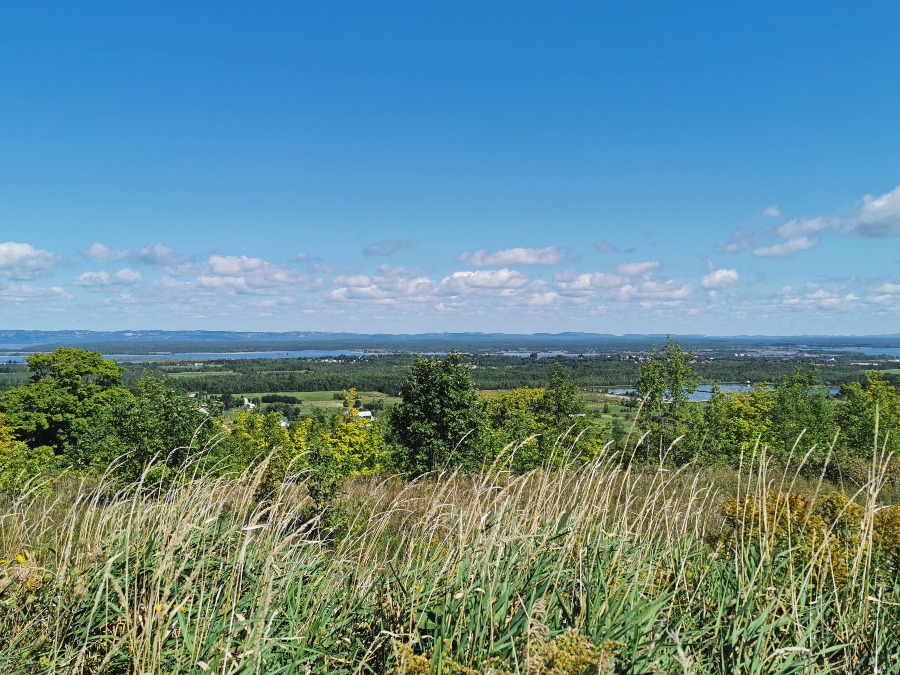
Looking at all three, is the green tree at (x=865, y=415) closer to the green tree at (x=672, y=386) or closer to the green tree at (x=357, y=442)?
the green tree at (x=672, y=386)

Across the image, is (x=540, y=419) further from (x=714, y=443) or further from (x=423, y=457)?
(x=423, y=457)

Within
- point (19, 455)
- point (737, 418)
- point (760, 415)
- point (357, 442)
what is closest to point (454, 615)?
point (357, 442)

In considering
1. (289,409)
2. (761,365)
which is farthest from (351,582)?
(761,365)

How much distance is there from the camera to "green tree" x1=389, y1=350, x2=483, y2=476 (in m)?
21.9

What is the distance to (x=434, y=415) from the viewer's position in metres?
22.3

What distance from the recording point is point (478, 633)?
2527mm

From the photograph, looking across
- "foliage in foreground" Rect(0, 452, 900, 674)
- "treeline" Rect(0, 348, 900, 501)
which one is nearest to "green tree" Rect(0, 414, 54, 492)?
"treeline" Rect(0, 348, 900, 501)

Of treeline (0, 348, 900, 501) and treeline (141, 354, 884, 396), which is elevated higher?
treeline (0, 348, 900, 501)

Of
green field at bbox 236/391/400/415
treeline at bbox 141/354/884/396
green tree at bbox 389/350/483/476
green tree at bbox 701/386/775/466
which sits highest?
green tree at bbox 389/350/483/476

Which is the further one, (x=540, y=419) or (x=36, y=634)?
(x=540, y=419)

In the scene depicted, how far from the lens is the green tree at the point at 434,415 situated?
21.9 m

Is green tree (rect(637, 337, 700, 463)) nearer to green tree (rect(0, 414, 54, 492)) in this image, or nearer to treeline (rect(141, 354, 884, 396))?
green tree (rect(0, 414, 54, 492))

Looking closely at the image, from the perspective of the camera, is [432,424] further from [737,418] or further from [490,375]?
[490,375]

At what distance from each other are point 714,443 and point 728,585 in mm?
34860
